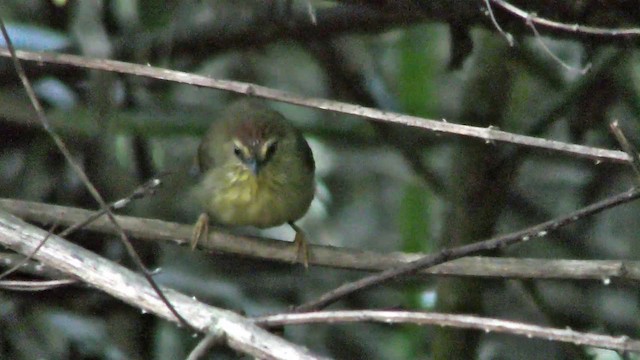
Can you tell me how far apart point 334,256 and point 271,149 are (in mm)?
991

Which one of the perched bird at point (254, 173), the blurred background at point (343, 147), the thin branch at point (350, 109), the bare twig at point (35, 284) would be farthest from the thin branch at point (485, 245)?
the perched bird at point (254, 173)

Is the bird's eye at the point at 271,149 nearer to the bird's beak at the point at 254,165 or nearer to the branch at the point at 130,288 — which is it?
the bird's beak at the point at 254,165

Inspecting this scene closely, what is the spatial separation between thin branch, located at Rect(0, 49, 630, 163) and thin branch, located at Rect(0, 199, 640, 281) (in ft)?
1.29

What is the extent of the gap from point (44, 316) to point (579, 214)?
81.9 inches

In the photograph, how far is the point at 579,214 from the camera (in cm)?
230

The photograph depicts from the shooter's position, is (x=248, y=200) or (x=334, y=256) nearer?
(x=334, y=256)

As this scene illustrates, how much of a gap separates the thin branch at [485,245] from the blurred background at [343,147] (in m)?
1.13

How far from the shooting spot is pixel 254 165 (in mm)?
3943

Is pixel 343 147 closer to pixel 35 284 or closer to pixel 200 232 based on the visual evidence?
pixel 200 232

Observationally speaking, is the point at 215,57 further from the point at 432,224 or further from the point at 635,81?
the point at 635,81

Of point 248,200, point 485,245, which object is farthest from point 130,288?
point 248,200

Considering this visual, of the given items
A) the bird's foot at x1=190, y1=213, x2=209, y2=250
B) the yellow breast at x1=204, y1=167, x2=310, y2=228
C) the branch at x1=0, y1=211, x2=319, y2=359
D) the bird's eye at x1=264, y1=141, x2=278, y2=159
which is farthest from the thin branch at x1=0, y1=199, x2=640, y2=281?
the bird's eye at x1=264, y1=141, x2=278, y2=159

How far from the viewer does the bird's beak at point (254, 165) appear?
12.9ft

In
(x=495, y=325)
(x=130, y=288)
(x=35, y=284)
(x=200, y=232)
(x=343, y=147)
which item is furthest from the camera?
(x=343, y=147)
